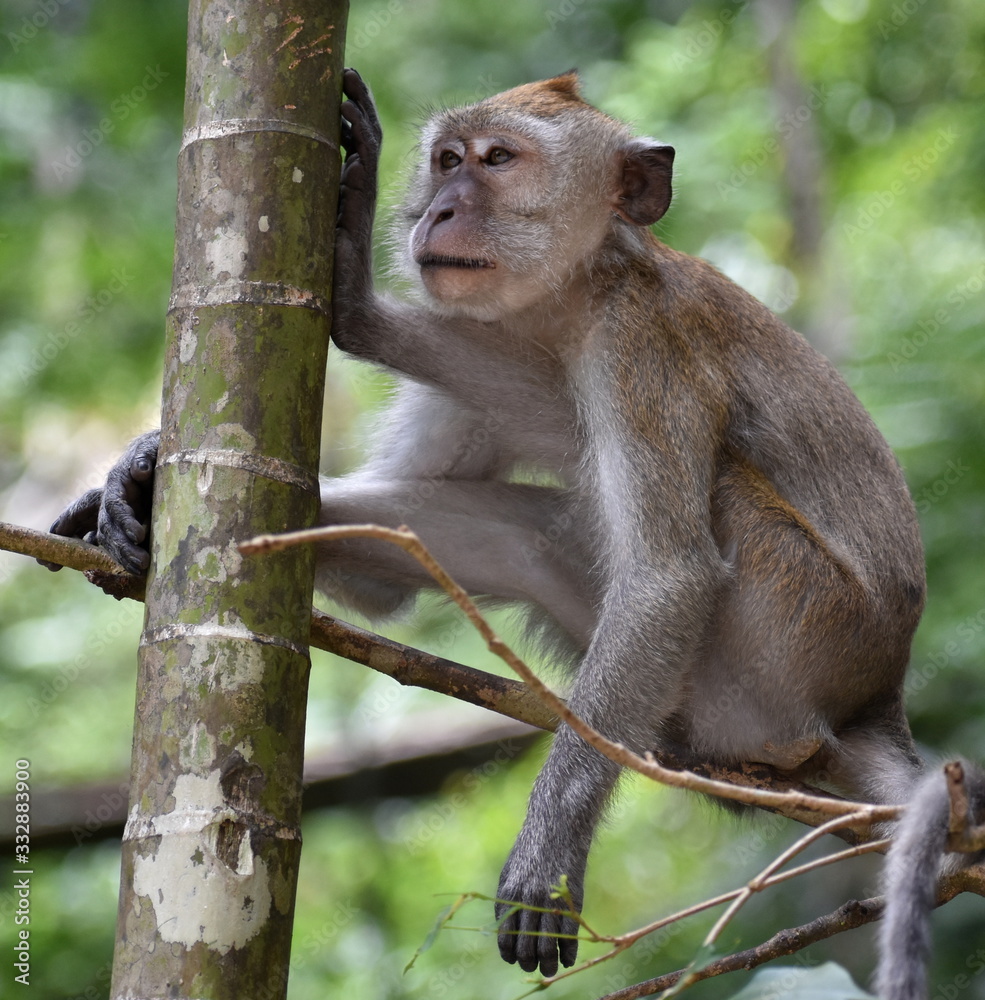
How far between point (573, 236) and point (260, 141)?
1892mm

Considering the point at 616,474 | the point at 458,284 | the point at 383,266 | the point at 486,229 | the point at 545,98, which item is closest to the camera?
the point at 616,474

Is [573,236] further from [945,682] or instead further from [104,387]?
[104,387]

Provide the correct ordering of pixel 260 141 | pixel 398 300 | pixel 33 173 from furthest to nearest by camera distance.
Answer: pixel 33 173
pixel 398 300
pixel 260 141

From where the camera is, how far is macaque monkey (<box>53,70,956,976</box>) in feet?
14.6

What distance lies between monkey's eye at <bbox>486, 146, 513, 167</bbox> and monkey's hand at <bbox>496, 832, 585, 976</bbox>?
2733 mm

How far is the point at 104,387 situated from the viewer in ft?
30.7

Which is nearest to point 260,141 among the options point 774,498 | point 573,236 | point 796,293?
point 573,236

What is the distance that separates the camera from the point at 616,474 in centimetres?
462

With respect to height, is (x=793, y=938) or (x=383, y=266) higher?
(x=383, y=266)

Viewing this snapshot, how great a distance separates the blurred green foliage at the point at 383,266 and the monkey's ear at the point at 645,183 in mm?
1275

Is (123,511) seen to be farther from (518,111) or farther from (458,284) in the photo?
(518,111)

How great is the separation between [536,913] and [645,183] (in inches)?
115

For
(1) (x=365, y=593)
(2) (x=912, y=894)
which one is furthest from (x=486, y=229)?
(2) (x=912, y=894)

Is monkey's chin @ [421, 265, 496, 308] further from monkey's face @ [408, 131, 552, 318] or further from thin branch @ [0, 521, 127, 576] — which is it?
thin branch @ [0, 521, 127, 576]
